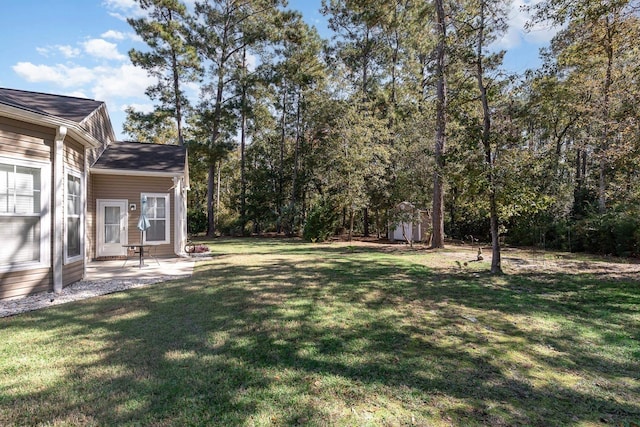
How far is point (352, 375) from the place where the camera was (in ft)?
9.79

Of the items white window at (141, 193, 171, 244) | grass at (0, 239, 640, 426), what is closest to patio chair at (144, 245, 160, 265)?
white window at (141, 193, 171, 244)

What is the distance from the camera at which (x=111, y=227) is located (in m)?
10.4

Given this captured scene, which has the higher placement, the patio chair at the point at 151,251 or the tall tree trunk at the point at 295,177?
the tall tree trunk at the point at 295,177

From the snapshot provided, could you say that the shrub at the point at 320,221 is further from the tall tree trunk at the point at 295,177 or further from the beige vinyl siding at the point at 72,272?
the beige vinyl siding at the point at 72,272

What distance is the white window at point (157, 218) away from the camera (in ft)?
35.7

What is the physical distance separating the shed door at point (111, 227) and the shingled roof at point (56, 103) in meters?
3.16

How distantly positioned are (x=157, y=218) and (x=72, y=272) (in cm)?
428

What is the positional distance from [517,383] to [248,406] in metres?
2.32

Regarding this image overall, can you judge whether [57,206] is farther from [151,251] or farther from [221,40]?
[221,40]

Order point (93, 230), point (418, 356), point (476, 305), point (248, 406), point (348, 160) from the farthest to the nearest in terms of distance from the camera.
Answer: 1. point (348, 160)
2. point (93, 230)
3. point (476, 305)
4. point (418, 356)
5. point (248, 406)

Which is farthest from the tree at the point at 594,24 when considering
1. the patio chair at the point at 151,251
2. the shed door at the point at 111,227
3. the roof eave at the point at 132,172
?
the shed door at the point at 111,227

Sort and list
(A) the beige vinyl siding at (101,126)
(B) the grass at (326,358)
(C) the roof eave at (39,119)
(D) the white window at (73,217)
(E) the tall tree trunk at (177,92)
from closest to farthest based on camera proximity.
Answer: (B) the grass at (326,358) → (C) the roof eave at (39,119) → (D) the white window at (73,217) → (A) the beige vinyl siding at (101,126) → (E) the tall tree trunk at (177,92)

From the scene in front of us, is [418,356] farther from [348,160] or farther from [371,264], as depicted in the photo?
[348,160]

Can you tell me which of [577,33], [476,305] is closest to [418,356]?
[476,305]
